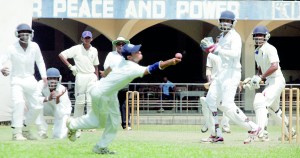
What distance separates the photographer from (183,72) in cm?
3584

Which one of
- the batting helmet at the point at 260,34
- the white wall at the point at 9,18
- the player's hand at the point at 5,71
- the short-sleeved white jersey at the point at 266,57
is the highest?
the white wall at the point at 9,18

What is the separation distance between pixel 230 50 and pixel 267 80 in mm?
1384

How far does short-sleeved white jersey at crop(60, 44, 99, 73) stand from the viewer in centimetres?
1780

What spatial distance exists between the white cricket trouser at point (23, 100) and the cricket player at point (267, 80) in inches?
140

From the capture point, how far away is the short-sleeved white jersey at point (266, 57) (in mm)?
14914

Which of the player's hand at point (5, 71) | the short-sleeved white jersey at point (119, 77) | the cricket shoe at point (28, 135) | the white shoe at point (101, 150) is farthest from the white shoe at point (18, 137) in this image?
the short-sleeved white jersey at point (119, 77)

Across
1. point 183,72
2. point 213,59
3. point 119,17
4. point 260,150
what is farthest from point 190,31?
point 260,150

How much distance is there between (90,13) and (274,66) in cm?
1255

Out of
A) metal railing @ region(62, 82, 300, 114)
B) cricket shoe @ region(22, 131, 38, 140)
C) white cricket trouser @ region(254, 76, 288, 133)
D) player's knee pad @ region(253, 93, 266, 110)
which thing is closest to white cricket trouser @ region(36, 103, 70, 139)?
cricket shoe @ region(22, 131, 38, 140)

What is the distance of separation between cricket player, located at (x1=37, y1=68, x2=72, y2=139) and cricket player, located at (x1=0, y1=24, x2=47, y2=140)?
49cm

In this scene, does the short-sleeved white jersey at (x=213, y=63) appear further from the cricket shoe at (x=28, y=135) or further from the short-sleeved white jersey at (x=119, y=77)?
the short-sleeved white jersey at (x=119, y=77)

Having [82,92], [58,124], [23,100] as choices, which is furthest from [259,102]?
[82,92]

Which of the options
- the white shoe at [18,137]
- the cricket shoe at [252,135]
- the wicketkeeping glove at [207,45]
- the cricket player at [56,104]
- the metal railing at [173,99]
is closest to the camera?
the wicketkeeping glove at [207,45]

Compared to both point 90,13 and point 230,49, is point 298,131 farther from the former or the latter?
point 90,13
